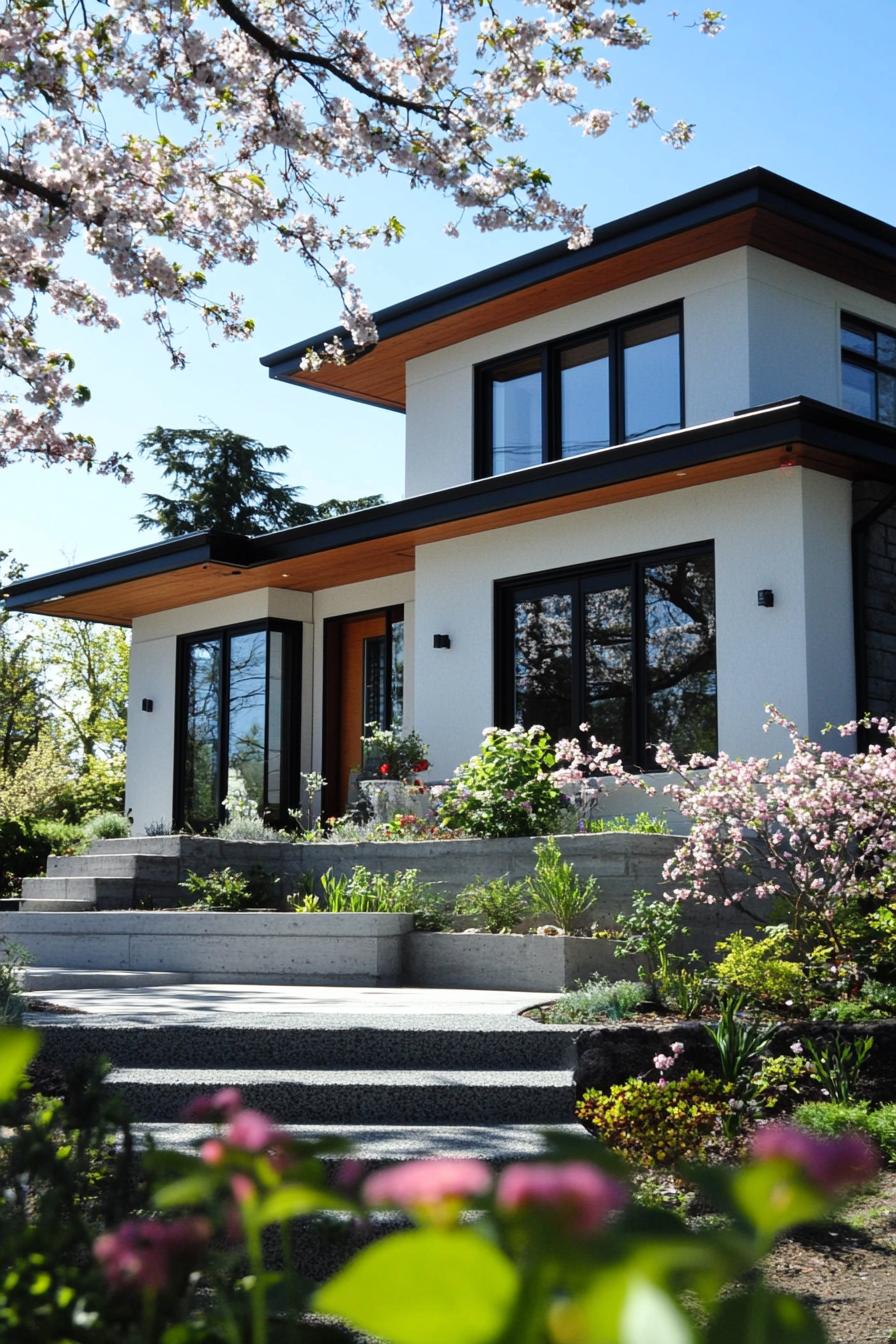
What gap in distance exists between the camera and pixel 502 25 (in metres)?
7.55

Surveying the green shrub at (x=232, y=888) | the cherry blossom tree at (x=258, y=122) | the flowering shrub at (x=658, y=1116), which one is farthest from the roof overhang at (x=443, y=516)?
the flowering shrub at (x=658, y=1116)

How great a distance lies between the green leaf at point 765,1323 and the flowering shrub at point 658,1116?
426cm

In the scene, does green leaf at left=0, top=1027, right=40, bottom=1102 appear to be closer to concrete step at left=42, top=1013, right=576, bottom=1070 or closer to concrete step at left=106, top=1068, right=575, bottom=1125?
concrete step at left=106, top=1068, right=575, bottom=1125

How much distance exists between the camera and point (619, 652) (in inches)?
449

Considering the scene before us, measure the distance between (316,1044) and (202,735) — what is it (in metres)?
9.99

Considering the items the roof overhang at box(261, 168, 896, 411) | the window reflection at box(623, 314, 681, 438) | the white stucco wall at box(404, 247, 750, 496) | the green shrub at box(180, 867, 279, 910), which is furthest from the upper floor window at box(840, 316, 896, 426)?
the green shrub at box(180, 867, 279, 910)

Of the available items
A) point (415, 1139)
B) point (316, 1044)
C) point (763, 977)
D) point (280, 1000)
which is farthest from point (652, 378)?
point (415, 1139)

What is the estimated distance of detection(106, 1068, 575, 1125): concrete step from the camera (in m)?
5.14

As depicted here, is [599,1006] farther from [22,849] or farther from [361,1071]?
[22,849]

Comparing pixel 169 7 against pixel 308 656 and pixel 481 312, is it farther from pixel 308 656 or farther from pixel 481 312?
pixel 308 656

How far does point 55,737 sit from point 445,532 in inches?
730

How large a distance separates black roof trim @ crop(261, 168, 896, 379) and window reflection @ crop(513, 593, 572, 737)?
2914 millimetres

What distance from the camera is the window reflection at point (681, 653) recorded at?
1070cm

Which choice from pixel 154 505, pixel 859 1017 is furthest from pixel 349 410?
pixel 154 505
